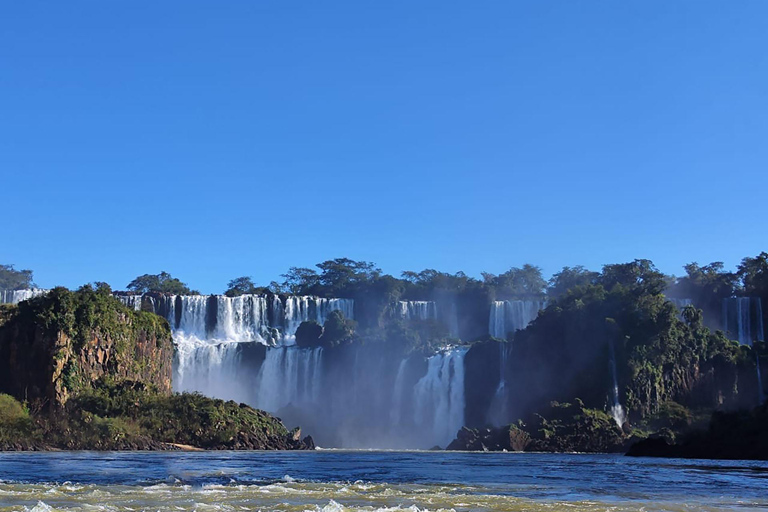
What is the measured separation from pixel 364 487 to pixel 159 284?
10618 cm

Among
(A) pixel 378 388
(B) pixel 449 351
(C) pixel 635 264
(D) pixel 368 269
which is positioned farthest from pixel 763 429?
(D) pixel 368 269

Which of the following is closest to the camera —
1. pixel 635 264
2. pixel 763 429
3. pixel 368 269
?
pixel 763 429

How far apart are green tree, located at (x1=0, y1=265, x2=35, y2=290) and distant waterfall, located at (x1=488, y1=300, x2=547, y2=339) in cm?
7273

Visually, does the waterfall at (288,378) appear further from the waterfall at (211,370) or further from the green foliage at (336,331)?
the green foliage at (336,331)

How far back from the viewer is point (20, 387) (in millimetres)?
65312

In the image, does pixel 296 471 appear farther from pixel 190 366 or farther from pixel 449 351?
pixel 190 366

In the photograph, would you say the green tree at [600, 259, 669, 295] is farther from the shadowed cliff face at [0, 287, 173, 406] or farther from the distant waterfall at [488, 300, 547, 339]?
the shadowed cliff face at [0, 287, 173, 406]

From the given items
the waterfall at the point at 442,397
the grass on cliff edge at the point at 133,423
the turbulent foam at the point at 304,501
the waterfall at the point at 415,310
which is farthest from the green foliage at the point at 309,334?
the turbulent foam at the point at 304,501

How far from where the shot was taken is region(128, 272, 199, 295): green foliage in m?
128

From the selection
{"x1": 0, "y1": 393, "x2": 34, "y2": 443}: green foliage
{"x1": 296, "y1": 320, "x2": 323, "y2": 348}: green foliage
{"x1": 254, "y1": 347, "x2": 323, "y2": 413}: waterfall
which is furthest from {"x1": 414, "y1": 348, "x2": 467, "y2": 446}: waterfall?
{"x1": 0, "y1": 393, "x2": 34, "y2": 443}: green foliage

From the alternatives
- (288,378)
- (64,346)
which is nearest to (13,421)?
(64,346)

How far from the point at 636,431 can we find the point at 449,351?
2286 cm

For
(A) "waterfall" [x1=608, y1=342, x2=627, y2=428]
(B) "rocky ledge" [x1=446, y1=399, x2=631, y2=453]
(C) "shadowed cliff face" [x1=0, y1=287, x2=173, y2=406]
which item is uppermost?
(C) "shadowed cliff face" [x1=0, y1=287, x2=173, y2=406]

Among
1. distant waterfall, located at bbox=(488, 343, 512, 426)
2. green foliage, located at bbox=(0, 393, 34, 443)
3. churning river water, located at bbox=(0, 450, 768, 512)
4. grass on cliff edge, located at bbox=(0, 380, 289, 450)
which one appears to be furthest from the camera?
distant waterfall, located at bbox=(488, 343, 512, 426)
